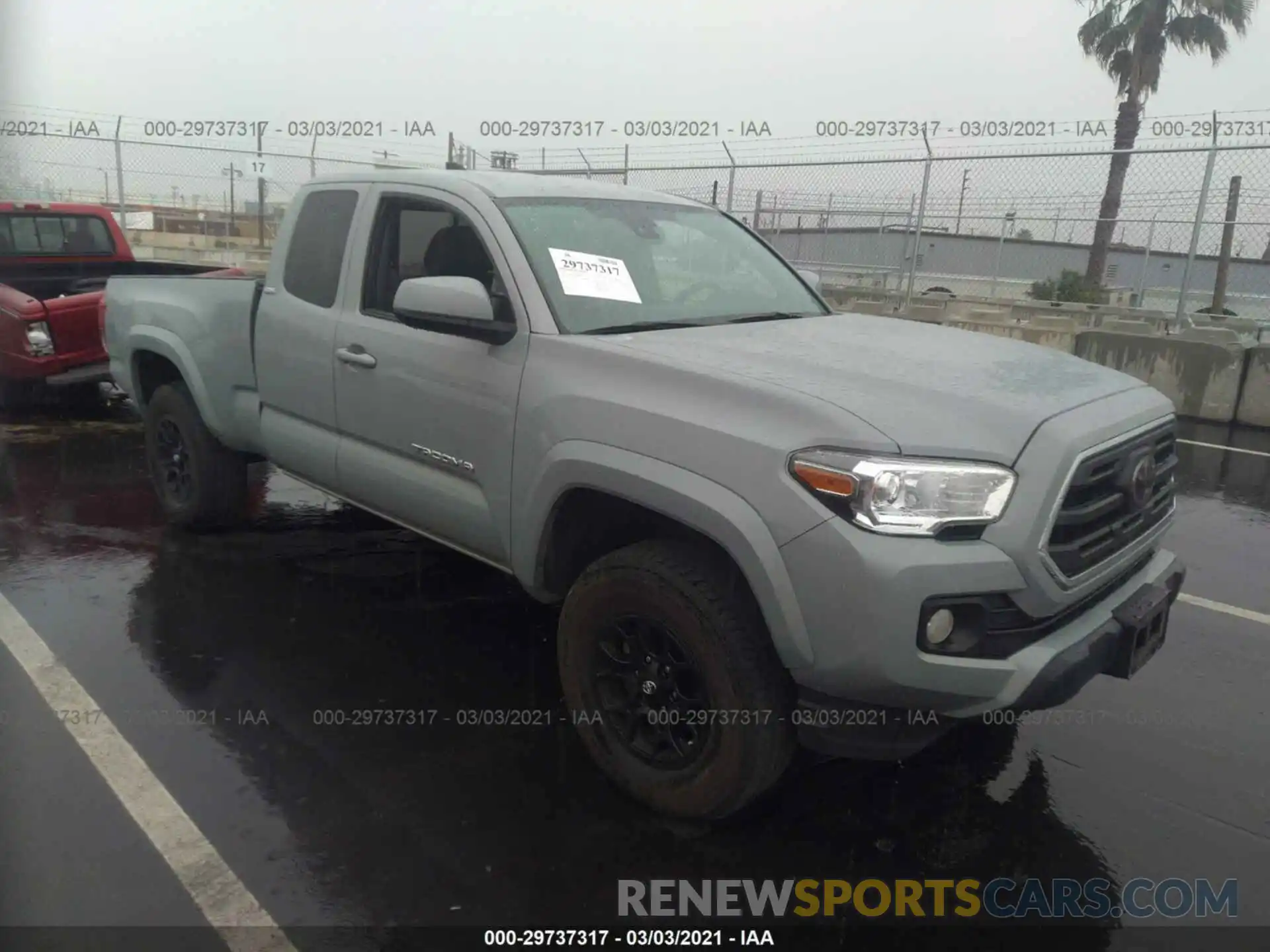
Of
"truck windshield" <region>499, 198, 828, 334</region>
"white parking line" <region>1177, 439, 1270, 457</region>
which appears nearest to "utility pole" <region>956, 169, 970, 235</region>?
"white parking line" <region>1177, 439, 1270, 457</region>

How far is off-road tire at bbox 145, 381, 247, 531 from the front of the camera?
5168mm

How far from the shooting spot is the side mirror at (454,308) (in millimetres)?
3211

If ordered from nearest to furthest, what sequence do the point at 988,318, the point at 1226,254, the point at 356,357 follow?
the point at 356,357 → the point at 1226,254 → the point at 988,318

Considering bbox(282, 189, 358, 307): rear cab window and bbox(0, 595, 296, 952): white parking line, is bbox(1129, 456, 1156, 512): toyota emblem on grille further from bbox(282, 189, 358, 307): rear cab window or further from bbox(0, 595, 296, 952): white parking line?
bbox(282, 189, 358, 307): rear cab window

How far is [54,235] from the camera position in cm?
898

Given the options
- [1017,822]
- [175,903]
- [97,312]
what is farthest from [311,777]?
[97,312]

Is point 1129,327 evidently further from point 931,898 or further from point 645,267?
point 931,898

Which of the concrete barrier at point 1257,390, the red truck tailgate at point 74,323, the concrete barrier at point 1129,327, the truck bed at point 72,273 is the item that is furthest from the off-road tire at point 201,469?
the concrete barrier at point 1129,327

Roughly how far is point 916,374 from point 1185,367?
8079 millimetres

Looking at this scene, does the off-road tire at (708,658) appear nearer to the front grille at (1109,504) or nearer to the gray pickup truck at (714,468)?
the gray pickup truck at (714,468)

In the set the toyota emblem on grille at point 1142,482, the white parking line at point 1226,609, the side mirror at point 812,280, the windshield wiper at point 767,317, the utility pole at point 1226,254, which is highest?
the utility pole at point 1226,254

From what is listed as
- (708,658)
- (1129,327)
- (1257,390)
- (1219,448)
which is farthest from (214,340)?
(1129,327)

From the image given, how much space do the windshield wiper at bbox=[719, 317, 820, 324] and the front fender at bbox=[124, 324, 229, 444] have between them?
272 cm

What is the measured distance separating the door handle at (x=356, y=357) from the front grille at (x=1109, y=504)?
256 cm
